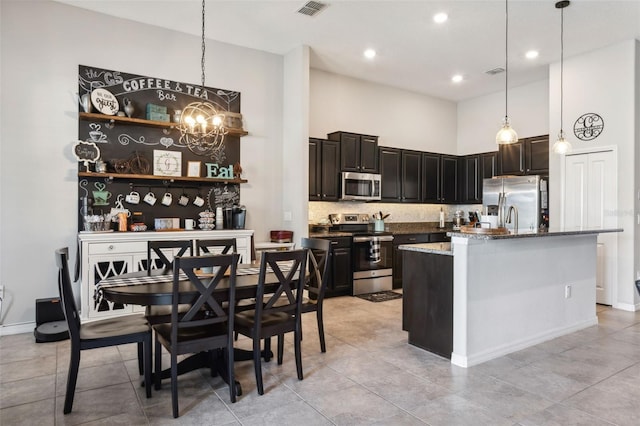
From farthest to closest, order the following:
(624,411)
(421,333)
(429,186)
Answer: (429,186), (421,333), (624,411)

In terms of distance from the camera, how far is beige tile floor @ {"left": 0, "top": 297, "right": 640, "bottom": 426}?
2490 mm

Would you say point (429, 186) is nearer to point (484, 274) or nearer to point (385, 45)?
point (385, 45)

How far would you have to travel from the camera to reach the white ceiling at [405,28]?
14.3ft

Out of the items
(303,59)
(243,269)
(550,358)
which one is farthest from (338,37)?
(550,358)

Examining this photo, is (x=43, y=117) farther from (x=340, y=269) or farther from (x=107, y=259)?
(x=340, y=269)

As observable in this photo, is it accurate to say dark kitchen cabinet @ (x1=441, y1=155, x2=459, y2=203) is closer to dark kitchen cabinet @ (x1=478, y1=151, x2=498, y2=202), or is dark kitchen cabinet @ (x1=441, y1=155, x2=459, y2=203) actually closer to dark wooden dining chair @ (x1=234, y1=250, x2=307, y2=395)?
dark kitchen cabinet @ (x1=478, y1=151, x2=498, y2=202)

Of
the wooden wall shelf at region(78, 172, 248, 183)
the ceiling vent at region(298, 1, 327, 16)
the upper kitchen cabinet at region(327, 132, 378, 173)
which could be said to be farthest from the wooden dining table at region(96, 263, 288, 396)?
the upper kitchen cabinet at region(327, 132, 378, 173)

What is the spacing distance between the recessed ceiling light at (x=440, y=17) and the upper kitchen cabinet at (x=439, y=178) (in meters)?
3.05

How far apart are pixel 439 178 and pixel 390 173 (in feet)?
4.25

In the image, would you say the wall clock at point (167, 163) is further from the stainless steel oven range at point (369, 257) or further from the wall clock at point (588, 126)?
the wall clock at point (588, 126)

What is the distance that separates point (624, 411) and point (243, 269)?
9.44 ft

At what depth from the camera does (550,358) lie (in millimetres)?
3512

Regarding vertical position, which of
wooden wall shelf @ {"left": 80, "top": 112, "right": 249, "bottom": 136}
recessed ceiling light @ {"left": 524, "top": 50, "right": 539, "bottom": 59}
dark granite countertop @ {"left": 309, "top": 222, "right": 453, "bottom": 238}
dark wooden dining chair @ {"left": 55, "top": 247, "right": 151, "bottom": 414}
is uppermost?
recessed ceiling light @ {"left": 524, "top": 50, "right": 539, "bottom": 59}

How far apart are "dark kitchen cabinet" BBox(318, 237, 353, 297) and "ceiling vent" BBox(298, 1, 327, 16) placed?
9.62 feet
